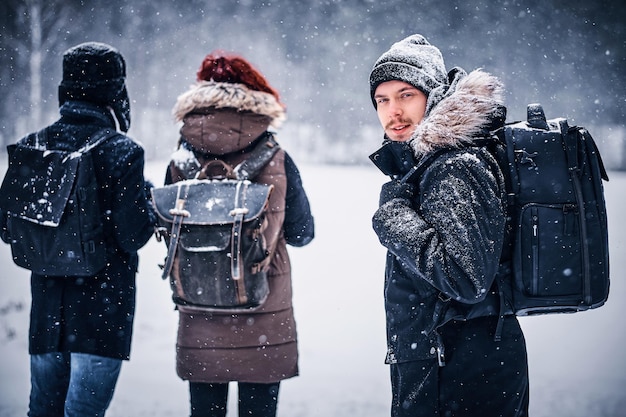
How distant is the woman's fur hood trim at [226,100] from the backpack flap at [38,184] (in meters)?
0.50

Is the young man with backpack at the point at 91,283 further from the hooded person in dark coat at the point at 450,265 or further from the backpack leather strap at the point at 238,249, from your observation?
the hooded person in dark coat at the point at 450,265

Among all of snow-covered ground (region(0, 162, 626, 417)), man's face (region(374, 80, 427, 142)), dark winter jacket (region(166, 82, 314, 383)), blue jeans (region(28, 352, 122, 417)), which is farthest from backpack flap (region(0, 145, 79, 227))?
snow-covered ground (region(0, 162, 626, 417))

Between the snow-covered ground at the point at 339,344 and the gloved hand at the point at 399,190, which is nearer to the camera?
the gloved hand at the point at 399,190

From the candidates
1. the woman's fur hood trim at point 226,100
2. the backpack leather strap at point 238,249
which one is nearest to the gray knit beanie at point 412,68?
the woman's fur hood trim at point 226,100

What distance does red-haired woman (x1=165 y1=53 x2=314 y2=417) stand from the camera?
2.44 meters

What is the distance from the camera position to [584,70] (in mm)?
9570

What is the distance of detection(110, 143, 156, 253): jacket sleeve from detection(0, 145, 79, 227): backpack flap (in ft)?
0.57

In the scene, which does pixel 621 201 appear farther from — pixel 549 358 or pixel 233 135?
pixel 233 135

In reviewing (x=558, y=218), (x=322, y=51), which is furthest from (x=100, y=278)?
(x=322, y=51)

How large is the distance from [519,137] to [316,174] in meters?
7.21

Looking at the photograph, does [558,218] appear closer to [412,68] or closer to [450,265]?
[450,265]

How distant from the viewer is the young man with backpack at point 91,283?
93.0 inches

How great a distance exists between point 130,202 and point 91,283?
1.19ft

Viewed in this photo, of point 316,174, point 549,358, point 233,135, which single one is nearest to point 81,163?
point 233,135
